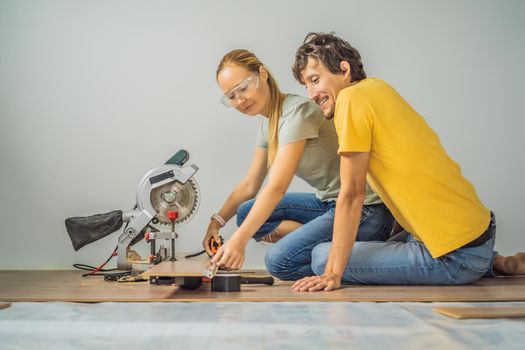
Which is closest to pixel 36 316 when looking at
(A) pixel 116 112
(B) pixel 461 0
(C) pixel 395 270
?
(C) pixel 395 270

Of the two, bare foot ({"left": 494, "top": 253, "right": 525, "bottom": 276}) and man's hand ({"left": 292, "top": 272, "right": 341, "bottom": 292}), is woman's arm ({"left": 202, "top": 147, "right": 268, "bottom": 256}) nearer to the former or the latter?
man's hand ({"left": 292, "top": 272, "right": 341, "bottom": 292})

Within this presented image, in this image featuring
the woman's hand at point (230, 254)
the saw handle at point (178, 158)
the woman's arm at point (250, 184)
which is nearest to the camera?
the woman's hand at point (230, 254)

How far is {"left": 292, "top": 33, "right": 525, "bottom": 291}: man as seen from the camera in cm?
239

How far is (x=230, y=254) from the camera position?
2.45m

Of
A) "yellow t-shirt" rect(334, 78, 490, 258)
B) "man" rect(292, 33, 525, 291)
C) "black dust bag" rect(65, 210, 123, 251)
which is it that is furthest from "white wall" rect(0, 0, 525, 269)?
"yellow t-shirt" rect(334, 78, 490, 258)

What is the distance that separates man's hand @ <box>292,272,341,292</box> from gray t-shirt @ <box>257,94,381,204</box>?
19.3 inches

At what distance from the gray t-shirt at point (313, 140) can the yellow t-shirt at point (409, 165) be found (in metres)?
0.30

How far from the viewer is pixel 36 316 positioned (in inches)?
79.9

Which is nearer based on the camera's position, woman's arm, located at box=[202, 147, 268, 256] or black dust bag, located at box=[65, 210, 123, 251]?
woman's arm, located at box=[202, 147, 268, 256]

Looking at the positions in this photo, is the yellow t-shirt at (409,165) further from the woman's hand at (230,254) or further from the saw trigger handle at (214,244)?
the saw trigger handle at (214,244)

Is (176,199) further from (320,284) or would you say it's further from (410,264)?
(410,264)

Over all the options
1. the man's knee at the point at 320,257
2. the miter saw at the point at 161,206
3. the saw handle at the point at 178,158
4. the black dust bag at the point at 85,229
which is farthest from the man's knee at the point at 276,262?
the black dust bag at the point at 85,229

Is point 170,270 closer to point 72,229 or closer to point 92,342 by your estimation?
point 92,342

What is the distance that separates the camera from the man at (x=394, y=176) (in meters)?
2.39
